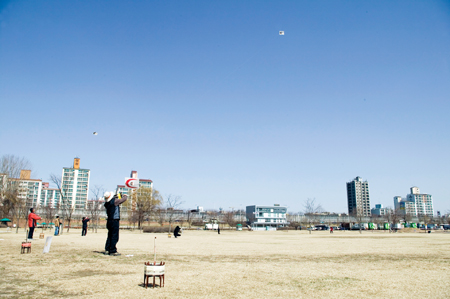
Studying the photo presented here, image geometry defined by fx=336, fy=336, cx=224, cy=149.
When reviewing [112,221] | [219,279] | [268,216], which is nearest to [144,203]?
[112,221]

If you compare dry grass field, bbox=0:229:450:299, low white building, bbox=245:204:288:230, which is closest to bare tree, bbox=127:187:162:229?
Result: dry grass field, bbox=0:229:450:299

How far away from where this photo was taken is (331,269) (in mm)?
11094

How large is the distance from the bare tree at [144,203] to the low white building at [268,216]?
194 ft

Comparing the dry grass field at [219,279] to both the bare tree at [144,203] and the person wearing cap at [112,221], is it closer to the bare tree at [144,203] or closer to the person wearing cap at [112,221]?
the person wearing cap at [112,221]

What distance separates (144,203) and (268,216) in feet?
245

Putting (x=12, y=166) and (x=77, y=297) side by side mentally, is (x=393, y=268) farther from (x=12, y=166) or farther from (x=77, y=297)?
(x=12, y=166)

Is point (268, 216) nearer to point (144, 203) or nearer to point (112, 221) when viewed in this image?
point (144, 203)

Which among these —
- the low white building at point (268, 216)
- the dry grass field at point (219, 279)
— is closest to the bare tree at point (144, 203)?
the dry grass field at point (219, 279)

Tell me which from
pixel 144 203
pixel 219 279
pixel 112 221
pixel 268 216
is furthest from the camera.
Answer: pixel 268 216

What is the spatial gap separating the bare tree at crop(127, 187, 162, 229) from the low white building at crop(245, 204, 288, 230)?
59084 millimetres

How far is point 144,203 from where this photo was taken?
239 feet

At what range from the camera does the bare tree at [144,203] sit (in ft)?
221

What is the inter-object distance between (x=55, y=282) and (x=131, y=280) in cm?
176

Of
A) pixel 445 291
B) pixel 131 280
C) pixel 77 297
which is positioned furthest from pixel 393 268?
pixel 77 297
